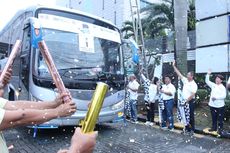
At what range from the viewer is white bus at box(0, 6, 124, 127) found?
23.2ft

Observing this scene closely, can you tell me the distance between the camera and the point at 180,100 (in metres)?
8.49

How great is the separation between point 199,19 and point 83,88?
186 inches

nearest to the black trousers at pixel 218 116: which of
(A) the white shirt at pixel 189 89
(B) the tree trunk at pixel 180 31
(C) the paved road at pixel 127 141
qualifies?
(C) the paved road at pixel 127 141

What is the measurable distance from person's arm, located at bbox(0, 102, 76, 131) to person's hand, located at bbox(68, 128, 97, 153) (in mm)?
496

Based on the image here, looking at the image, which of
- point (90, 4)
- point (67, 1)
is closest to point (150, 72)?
point (90, 4)

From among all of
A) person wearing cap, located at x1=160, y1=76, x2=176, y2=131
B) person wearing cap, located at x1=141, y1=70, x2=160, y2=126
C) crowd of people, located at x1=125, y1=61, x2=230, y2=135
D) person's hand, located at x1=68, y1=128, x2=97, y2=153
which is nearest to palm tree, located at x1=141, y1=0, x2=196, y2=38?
crowd of people, located at x1=125, y1=61, x2=230, y2=135

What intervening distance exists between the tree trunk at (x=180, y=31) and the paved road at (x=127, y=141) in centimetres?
251

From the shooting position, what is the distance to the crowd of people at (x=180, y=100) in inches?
308

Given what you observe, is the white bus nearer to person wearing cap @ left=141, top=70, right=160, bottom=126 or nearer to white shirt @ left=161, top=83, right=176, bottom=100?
white shirt @ left=161, top=83, right=176, bottom=100

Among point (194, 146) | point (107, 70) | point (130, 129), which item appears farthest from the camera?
Answer: point (130, 129)

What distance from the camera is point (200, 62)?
9.96 meters

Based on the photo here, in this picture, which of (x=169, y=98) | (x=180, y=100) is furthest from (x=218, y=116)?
(x=169, y=98)

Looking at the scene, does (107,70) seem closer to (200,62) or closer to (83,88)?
(83,88)

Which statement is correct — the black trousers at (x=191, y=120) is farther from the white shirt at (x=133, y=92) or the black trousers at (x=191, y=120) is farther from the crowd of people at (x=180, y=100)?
the white shirt at (x=133, y=92)
